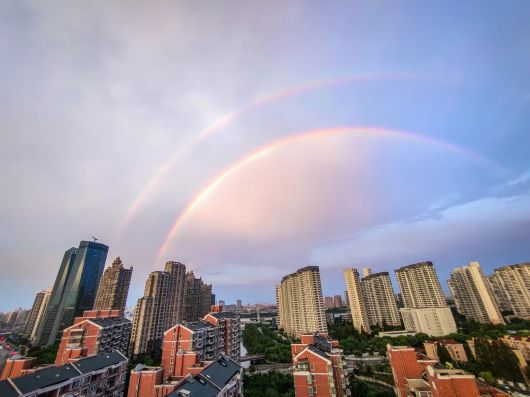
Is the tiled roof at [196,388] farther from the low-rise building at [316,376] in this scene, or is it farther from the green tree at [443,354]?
the green tree at [443,354]

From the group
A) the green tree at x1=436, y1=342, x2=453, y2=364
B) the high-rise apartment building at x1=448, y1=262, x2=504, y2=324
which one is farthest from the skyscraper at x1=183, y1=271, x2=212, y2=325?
the high-rise apartment building at x1=448, y1=262, x2=504, y2=324

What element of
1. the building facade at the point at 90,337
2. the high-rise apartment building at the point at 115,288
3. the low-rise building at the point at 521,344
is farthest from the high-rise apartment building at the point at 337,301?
the building facade at the point at 90,337

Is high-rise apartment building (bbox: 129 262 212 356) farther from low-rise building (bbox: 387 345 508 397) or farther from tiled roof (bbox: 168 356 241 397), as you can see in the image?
low-rise building (bbox: 387 345 508 397)

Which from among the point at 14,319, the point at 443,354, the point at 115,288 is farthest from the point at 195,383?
the point at 14,319

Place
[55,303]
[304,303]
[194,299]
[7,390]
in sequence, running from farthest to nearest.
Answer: [55,303] → [194,299] → [304,303] → [7,390]

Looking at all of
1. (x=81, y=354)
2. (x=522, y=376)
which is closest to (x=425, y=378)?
(x=522, y=376)

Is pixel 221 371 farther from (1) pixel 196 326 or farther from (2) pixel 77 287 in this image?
(2) pixel 77 287
